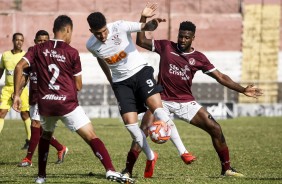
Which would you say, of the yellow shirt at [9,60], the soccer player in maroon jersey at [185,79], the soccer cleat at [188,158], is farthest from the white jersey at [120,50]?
Answer: the yellow shirt at [9,60]

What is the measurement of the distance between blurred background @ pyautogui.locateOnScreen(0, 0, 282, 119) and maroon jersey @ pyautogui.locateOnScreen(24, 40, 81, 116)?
80.1 ft

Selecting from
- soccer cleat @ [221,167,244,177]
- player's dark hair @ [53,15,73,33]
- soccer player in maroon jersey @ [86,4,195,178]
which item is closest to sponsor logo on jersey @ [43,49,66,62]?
player's dark hair @ [53,15,73,33]

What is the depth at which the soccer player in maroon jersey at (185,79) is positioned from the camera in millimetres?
12977

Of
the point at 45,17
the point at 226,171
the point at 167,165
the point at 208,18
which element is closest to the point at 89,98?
the point at 45,17

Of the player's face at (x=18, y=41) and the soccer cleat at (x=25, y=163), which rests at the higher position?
the player's face at (x=18, y=41)

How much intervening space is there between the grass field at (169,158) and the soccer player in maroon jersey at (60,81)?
1082mm

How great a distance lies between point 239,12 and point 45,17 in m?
10.3

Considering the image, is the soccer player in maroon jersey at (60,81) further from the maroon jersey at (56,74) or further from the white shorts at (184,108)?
the white shorts at (184,108)

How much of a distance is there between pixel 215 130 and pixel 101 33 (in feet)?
9.29

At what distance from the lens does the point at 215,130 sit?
12945 mm

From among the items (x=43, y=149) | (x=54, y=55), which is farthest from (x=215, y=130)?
(x=54, y=55)

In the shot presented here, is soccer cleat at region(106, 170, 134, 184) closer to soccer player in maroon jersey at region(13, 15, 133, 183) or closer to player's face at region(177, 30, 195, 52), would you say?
soccer player in maroon jersey at region(13, 15, 133, 183)

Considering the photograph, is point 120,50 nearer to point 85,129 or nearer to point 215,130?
point 85,129

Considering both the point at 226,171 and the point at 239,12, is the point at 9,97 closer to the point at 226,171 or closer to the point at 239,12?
the point at 226,171
